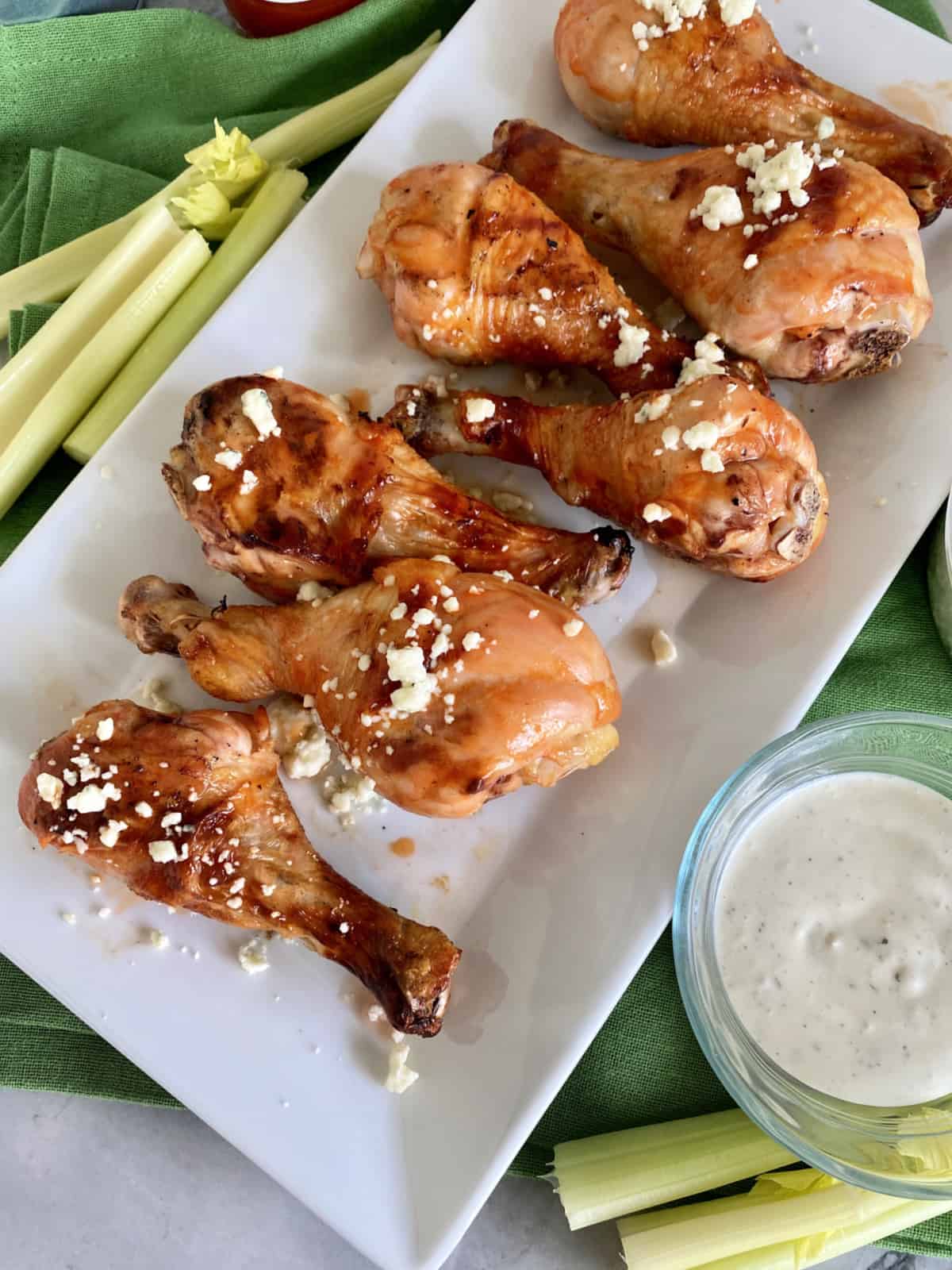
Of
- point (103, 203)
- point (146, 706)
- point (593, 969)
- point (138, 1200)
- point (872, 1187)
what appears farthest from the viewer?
point (103, 203)

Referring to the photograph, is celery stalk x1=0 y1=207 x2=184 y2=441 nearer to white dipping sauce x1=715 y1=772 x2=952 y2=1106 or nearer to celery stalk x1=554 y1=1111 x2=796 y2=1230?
white dipping sauce x1=715 y1=772 x2=952 y2=1106

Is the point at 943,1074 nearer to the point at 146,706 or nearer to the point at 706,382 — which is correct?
the point at 706,382

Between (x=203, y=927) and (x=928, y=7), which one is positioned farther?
(x=928, y=7)

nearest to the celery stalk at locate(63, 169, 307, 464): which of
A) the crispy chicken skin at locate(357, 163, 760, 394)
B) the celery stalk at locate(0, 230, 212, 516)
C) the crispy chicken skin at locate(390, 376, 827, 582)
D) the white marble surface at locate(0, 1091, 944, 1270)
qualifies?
the celery stalk at locate(0, 230, 212, 516)

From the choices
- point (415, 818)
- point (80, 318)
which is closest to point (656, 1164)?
point (415, 818)

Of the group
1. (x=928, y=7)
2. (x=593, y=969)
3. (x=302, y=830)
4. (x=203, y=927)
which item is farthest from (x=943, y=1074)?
(x=928, y=7)

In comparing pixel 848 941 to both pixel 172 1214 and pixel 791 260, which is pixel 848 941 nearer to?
pixel 791 260

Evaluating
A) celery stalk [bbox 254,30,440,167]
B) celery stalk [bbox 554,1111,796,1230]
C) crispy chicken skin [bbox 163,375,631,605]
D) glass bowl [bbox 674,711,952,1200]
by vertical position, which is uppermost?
celery stalk [bbox 254,30,440,167]

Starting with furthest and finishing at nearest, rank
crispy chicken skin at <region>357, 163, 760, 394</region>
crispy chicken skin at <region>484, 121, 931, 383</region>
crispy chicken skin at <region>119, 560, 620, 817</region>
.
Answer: crispy chicken skin at <region>357, 163, 760, 394</region> → crispy chicken skin at <region>484, 121, 931, 383</region> → crispy chicken skin at <region>119, 560, 620, 817</region>
